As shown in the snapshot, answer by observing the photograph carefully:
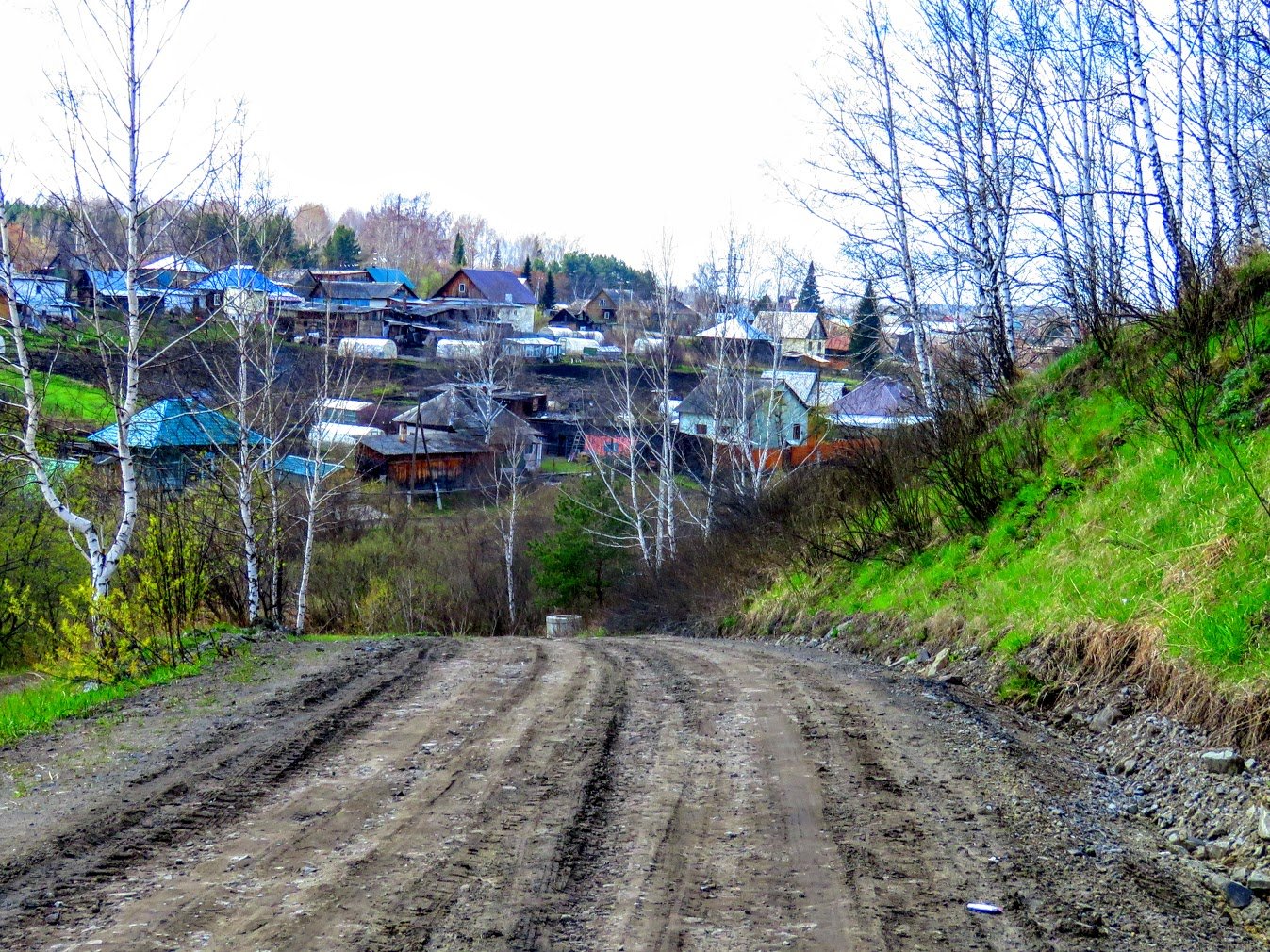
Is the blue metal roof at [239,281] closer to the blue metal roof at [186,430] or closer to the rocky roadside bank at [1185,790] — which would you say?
the blue metal roof at [186,430]

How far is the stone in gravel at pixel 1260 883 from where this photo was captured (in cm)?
445

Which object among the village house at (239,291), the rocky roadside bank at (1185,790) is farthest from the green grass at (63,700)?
the rocky roadside bank at (1185,790)

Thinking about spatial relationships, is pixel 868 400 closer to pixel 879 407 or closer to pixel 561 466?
pixel 879 407

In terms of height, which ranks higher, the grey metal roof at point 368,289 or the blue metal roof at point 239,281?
the grey metal roof at point 368,289

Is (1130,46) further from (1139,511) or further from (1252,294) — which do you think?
(1139,511)

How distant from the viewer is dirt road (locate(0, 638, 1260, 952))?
3973 millimetres

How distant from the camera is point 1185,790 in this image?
558cm

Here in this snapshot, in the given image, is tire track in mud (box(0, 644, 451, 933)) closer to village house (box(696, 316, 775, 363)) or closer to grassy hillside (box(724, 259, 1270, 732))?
grassy hillside (box(724, 259, 1270, 732))

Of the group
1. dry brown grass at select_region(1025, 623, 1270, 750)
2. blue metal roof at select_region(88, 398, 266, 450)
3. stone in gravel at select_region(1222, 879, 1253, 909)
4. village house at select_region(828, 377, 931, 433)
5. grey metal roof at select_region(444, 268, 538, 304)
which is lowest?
stone in gravel at select_region(1222, 879, 1253, 909)

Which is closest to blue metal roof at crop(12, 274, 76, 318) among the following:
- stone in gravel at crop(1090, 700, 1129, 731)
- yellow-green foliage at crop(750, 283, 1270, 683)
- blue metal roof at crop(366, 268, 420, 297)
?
yellow-green foliage at crop(750, 283, 1270, 683)

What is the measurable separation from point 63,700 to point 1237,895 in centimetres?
816

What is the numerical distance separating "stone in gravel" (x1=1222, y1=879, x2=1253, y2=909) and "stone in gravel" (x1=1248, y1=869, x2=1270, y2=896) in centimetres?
3

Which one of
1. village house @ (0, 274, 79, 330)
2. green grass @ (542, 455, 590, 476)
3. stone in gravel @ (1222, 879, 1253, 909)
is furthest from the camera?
green grass @ (542, 455, 590, 476)

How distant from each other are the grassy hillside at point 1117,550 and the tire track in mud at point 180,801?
5.39m
